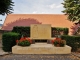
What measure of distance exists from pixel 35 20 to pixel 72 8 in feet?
22.0

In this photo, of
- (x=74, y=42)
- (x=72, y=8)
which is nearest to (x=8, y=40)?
(x=74, y=42)

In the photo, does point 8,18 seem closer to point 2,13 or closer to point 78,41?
point 2,13

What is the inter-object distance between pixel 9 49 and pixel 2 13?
10.5 meters

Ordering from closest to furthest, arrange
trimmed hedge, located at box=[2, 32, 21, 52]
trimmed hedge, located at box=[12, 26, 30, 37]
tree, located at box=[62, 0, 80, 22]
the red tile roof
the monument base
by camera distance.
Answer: the monument base → trimmed hedge, located at box=[2, 32, 21, 52] → tree, located at box=[62, 0, 80, 22] → trimmed hedge, located at box=[12, 26, 30, 37] → the red tile roof

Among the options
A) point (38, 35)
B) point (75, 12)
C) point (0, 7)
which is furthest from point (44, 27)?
point (0, 7)

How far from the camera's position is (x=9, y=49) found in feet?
39.9

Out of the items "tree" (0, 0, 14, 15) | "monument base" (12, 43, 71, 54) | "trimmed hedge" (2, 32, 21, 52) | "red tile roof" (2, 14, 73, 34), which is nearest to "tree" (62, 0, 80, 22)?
"red tile roof" (2, 14, 73, 34)

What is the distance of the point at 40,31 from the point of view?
15.4 meters

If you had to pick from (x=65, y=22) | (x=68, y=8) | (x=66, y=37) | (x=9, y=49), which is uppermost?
(x=68, y=8)

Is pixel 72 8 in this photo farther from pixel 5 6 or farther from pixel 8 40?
pixel 8 40

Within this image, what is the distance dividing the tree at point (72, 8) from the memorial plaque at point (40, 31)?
5.50 meters

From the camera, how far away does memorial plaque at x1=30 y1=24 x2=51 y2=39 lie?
50.1ft

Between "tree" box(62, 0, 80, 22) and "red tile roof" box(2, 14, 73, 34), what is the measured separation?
3.05 metres

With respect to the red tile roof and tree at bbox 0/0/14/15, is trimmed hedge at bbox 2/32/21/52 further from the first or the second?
the red tile roof
